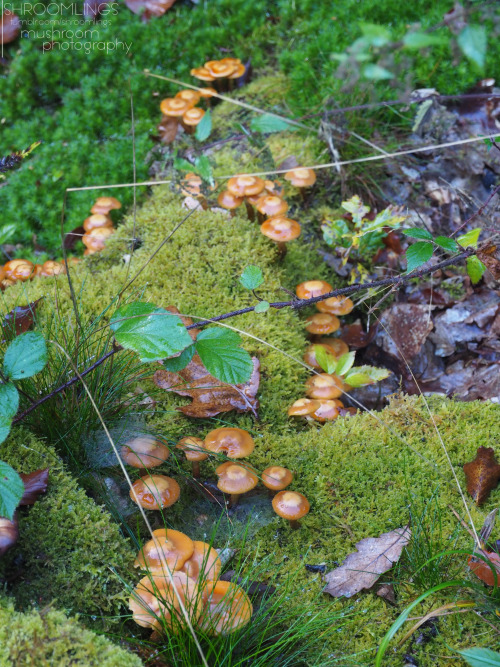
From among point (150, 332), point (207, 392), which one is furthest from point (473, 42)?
point (207, 392)

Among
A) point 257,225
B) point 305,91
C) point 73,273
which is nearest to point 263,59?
point 305,91

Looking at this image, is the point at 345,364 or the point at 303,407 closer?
the point at 303,407

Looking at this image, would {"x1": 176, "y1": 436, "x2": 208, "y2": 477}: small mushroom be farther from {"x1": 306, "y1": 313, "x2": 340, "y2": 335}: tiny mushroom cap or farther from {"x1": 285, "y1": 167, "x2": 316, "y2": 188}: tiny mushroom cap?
{"x1": 285, "y1": 167, "x2": 316, "y2": 188}: tiny mushroom cap

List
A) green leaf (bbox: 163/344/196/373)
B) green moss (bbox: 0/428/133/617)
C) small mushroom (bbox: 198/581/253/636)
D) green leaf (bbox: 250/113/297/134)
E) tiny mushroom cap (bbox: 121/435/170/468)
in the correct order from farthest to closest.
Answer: green leaf (bbox: 250/113/297/134)
tiny mushroom cap (bbox: 121/435/170/468)
green leaf (bbox: 163/344/196/373)
green moss (bbox: 0/428/133/617)
small mushroom (bbox: 198/581/253/636)

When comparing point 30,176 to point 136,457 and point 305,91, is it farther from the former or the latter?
point 136,457

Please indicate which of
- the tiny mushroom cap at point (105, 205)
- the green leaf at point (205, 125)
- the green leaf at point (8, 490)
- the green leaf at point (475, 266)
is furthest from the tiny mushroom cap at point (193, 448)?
the tiny mushroom cap at point (105, 205)

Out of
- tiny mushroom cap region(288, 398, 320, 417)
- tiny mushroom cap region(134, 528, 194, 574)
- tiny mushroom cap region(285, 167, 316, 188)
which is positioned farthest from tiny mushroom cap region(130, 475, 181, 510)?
tiny mushroom cap region(285, 167, 316, 188)

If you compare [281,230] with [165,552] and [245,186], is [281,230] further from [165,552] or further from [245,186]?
[165,552]
